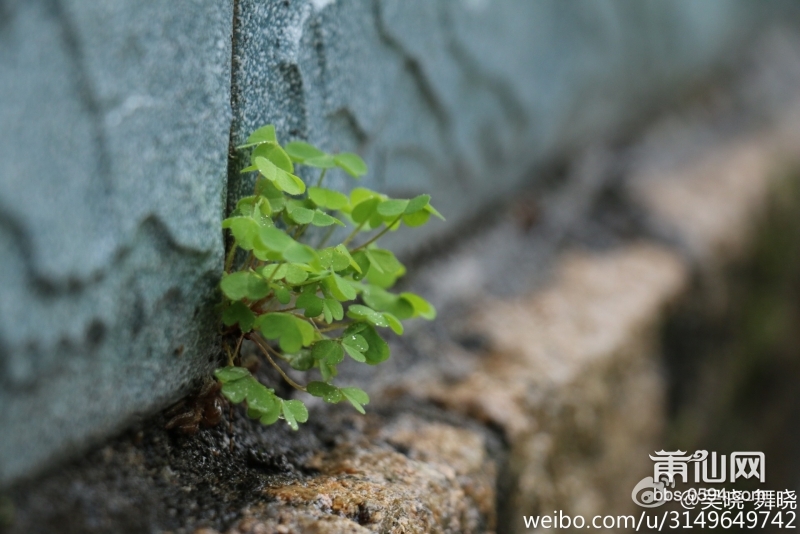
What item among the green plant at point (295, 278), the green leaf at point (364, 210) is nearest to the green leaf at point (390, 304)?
the green plant at point (295, 278)

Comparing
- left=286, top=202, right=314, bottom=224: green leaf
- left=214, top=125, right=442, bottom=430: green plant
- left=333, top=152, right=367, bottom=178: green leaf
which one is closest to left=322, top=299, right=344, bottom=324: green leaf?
left=214, top=125, right=442, bottom=430: green plant

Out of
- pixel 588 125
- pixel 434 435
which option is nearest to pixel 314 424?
pixel 434 435

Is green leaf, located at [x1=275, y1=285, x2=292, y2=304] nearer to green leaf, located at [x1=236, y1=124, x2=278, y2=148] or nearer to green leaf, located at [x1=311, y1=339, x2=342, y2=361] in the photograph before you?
green leaf, located at [x1=311, y1=339, x2=342, y2=361]

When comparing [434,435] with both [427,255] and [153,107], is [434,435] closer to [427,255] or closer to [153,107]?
[427,255]

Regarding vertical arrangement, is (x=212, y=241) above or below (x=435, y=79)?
below

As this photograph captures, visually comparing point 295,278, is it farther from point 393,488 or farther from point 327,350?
point 393,488

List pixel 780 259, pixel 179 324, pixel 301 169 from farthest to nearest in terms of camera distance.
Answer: pixel 780 259, pixel 301 169, pixel 179 324
